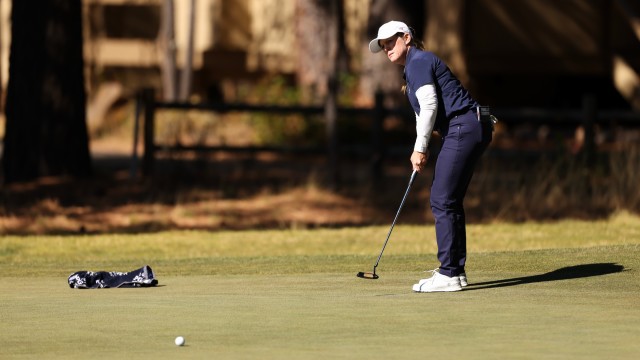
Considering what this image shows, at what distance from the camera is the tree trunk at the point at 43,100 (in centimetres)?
2067

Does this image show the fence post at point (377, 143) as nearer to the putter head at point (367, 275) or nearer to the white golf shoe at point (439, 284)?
the putter head at point (367, 275)

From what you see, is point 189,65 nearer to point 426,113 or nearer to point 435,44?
point 435,44

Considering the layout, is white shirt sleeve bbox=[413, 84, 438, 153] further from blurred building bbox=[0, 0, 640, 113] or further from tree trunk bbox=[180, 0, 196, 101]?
tree trunk bbox=[180, 0, 196, 101]

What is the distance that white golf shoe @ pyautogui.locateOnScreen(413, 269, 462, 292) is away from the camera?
10391 mm

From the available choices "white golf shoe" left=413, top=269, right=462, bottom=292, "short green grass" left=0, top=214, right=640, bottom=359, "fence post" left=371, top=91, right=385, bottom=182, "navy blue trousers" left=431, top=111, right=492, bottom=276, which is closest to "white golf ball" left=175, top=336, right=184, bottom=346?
"short green grass" left=0, top=214, right=640, bottom=359

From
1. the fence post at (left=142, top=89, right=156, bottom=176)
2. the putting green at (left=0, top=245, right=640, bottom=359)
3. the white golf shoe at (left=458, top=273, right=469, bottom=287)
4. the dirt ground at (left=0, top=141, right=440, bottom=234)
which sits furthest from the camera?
the fence post at (left=142, top=89, right=156, bottom=176)

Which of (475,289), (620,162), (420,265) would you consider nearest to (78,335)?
(475,289)

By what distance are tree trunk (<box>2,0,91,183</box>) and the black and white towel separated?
31.9 feet

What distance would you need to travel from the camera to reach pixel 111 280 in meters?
11.1

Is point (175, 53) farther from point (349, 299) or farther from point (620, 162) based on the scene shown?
point (349, 299)

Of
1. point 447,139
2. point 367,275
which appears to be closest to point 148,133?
point 367,275

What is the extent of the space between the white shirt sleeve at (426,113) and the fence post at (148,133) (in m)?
11.2

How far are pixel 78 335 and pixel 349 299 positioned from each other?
6.98 feet

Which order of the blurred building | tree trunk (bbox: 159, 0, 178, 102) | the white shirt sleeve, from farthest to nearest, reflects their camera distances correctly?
tree trunk (bbox: 159, 0, 178, 102), the blurred building, the white shirt sleeve
